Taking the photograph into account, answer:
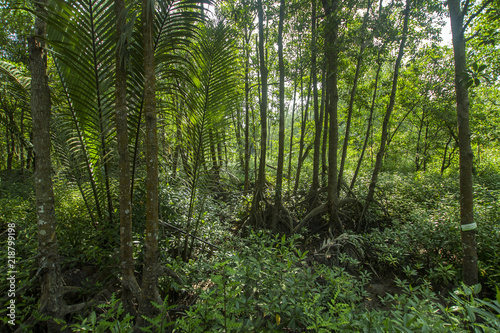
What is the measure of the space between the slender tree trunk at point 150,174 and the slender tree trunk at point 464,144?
3.51 m

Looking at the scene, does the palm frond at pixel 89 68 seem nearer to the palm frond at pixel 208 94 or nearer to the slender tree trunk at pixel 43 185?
the slender tree trunk at pixel 43 185

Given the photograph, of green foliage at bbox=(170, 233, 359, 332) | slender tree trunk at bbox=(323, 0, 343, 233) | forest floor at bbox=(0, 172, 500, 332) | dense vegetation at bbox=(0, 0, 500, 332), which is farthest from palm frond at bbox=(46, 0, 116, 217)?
slender tree trunk at bbox=(323, 0, 343, 233)

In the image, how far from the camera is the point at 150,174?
6.36 feet

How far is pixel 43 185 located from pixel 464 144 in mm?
4723

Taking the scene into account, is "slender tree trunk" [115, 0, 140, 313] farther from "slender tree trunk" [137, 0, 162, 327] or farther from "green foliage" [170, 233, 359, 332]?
"green foliage" [170, 233, 359, 332]

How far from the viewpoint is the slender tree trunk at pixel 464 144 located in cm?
293

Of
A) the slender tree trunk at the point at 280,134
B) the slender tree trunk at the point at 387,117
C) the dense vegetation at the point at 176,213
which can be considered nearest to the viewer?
the dense vegetation at the point at 176,213

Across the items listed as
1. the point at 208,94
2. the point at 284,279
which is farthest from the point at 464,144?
the point at 208,94

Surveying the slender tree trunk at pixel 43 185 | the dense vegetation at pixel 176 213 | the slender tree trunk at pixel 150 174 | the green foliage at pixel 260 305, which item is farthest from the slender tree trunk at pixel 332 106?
the slender tree trunk at pixel 43 185

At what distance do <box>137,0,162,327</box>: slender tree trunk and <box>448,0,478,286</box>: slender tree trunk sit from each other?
3513 mm

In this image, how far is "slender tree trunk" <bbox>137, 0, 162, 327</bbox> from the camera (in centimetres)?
190

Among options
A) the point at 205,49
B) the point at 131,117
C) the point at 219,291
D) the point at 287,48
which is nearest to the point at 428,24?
the point at 287,48

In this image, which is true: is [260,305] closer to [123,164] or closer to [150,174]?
[150,174]

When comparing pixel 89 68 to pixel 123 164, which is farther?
pixel 89 68
